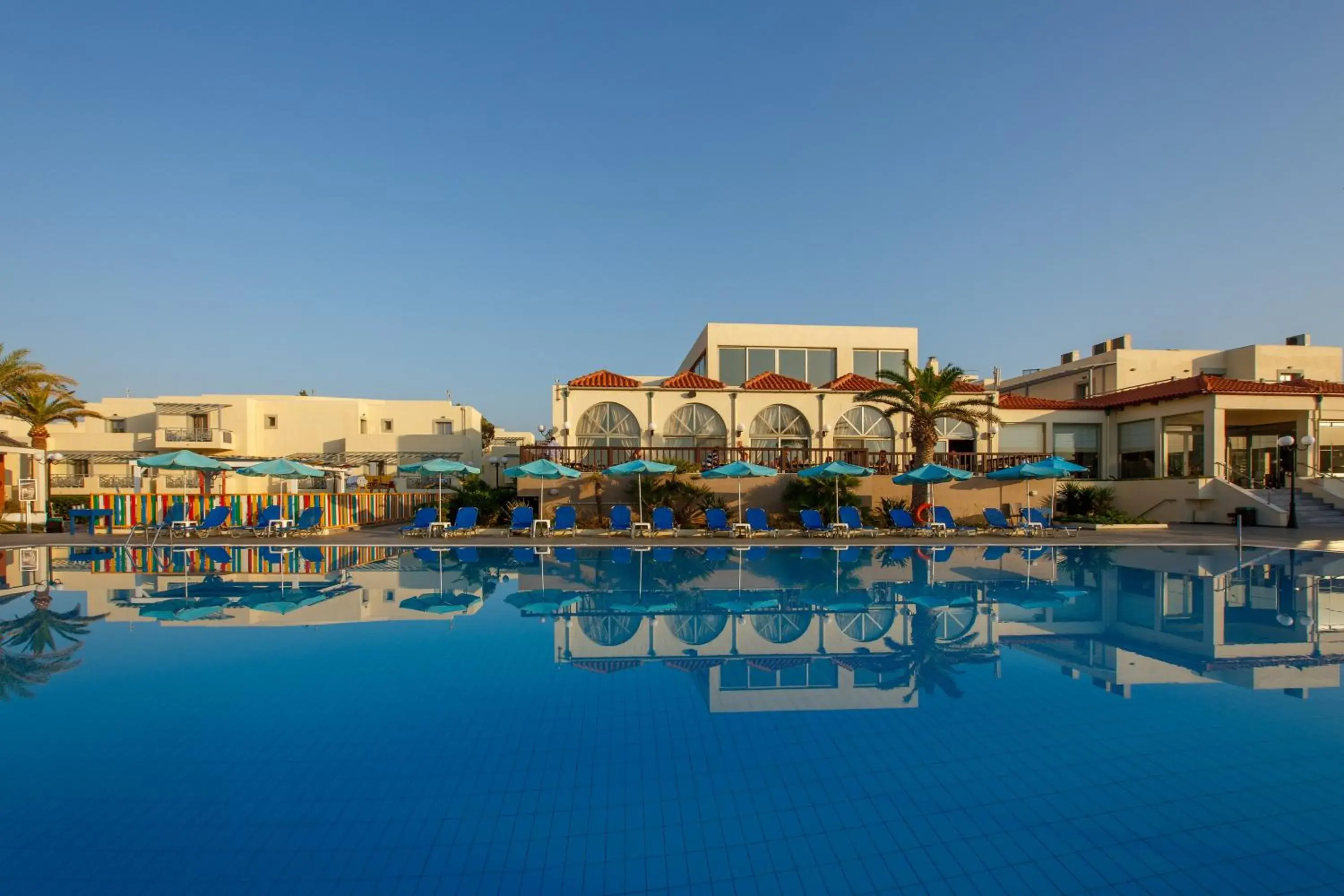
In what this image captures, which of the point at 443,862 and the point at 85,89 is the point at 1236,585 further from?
the point at 85,89

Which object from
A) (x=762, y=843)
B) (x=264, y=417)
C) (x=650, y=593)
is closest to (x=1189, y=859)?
(x=762, y=843)

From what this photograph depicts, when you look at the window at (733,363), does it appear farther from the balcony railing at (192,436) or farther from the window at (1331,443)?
the balcony railing at (192,436)

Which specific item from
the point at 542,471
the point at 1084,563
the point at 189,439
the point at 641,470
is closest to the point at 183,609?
the point at 542,471

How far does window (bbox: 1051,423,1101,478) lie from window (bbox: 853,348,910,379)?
6.33 metres

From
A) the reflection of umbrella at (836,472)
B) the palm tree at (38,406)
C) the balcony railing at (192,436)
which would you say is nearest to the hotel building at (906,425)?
the reflection of umbrella at (836,472)

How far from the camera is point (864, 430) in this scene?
24.0 metres

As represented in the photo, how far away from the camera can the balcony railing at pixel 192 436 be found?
38.3m

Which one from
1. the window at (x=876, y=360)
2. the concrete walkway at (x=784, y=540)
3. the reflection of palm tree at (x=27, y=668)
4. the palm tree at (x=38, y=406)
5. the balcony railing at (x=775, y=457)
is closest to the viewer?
the reflection of palm tree at (x=27, y=668)

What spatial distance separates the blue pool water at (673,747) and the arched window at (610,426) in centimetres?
1382

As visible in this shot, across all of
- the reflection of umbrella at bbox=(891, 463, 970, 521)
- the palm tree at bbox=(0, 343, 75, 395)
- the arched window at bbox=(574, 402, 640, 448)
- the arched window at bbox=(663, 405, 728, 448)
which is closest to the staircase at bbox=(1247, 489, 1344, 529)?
the reflection of umbrella at bbox=(891, 463, 970, 521)

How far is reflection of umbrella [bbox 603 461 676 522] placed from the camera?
1791cm

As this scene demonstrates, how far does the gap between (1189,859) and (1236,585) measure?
982 centimetres

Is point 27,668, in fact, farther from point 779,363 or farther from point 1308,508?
point 1308,508

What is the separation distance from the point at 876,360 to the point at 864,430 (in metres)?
5.13
